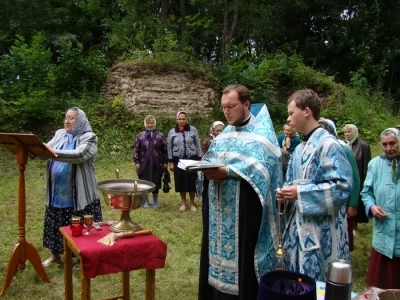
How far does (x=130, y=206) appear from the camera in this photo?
3.18m

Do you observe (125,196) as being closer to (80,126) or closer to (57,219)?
(80,126)

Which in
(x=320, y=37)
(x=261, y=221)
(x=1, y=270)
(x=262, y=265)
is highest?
(x=320, y=37)

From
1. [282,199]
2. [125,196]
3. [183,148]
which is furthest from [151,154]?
[282,199]

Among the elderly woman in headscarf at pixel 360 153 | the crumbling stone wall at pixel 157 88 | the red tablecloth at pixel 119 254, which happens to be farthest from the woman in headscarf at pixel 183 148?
the crumbling stone wall at pixel 157 88

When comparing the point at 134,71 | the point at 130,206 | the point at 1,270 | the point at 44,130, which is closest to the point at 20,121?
the point at 44,130

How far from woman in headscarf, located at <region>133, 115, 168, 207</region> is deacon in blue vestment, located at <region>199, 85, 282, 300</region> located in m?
4.59

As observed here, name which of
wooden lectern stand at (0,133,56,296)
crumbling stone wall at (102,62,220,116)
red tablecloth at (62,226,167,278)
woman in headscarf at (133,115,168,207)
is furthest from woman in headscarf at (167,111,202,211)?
crumbling stone wall at (102,62,220,116)

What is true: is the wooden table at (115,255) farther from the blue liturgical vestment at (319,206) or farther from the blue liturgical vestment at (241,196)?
the blue liturgical vestment at (319,206)

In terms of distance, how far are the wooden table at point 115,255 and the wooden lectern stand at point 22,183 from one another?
106cm

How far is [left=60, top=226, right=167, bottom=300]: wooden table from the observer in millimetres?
3066

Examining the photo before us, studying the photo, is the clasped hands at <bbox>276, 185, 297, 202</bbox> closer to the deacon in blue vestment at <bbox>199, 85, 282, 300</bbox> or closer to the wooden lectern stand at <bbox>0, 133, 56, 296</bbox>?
the deacon in blue vestment at <bbox>199, 85, 282, 300</bbox>

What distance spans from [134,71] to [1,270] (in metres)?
10.3

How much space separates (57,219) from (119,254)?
1.96 metres

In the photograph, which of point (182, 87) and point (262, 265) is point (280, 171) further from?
point (182, 87)
